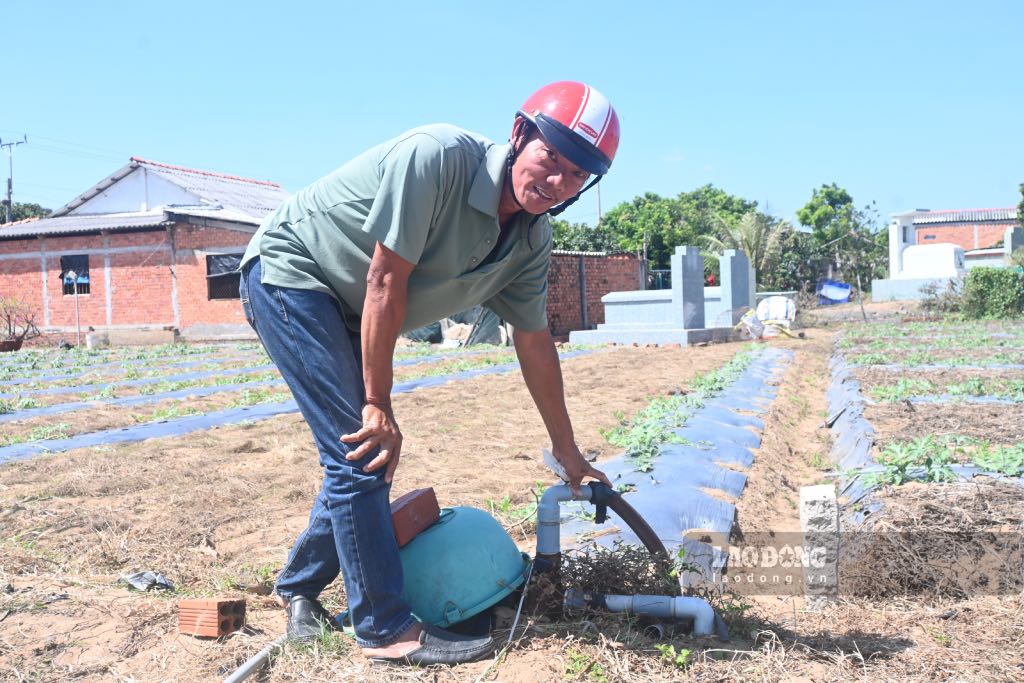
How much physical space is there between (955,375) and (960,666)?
297 inches

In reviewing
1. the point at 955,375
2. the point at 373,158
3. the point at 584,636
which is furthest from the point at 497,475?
the point at 955,375

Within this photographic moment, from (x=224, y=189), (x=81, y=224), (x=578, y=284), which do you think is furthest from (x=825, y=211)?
(x=81, y=224)

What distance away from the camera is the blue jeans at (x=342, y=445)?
210 centimetres

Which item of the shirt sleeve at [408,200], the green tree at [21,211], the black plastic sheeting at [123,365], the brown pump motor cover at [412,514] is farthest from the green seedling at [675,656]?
the green tree at [21,211]

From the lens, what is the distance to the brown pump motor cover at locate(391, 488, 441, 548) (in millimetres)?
2332

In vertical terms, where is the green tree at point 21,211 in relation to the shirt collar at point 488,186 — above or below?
above

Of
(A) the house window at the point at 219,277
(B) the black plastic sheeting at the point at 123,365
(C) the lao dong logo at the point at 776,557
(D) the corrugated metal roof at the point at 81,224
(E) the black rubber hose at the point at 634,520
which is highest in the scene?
(D) the corrugated metal roof at the point at 81,224

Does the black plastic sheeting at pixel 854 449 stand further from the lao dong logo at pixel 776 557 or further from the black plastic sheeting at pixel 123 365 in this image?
the black plastic sheeting at pixel 123 365

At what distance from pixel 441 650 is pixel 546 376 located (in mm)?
908

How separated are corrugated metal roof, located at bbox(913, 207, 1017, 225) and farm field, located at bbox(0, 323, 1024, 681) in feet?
145

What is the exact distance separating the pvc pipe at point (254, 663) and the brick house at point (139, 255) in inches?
734

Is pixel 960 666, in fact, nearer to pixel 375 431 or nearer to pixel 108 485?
pixel 375 431

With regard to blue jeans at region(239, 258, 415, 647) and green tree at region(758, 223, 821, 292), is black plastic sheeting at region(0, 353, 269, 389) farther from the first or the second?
green tree at region(758, 223, 821, 292)

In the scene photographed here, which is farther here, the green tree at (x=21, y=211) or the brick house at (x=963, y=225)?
the brick house at (x=963, y=225)
